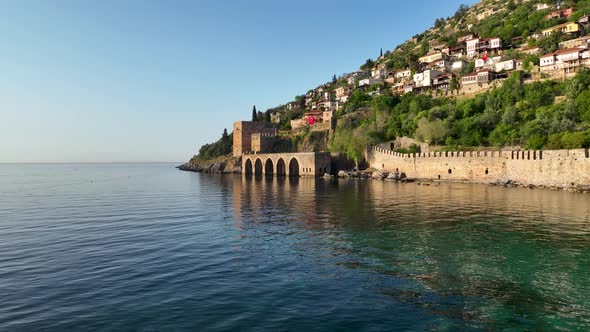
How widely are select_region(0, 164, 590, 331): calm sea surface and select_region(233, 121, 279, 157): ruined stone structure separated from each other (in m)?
57.5

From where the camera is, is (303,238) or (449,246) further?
(303,238)

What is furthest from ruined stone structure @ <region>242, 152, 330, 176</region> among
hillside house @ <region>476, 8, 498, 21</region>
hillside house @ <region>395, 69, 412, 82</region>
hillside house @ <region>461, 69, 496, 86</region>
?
hillside house @ <region>476, 8, 498, 21</region>

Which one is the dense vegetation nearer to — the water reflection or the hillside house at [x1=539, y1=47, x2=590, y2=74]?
the hillside house at [x1=539, y1=47, x2=590, y2=74]

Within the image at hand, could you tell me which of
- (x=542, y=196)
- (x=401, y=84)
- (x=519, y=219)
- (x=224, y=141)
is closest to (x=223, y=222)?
(x=519, y=219)

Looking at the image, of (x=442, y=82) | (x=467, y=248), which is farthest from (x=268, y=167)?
(x=467, y=248)

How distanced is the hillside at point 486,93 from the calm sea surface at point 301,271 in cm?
2665

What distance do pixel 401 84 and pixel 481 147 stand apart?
38595 millimetres

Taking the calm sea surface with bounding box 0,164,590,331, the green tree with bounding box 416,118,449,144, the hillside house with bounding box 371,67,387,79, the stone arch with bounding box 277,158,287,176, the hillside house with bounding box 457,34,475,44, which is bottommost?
the calm sea surface with bounding box 0,164,590,331

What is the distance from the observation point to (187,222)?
22016 mm

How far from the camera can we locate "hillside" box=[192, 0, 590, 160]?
4750 cm

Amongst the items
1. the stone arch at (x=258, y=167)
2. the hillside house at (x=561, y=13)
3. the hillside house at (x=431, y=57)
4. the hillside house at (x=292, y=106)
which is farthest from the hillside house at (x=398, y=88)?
the hillside house at (x=292, y=106)

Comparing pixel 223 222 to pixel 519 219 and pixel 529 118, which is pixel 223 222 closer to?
pixel 519 219

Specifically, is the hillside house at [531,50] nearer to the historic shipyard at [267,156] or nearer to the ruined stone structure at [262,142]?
the historic shipyard at [267,156]

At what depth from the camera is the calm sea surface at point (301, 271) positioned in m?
8.95
